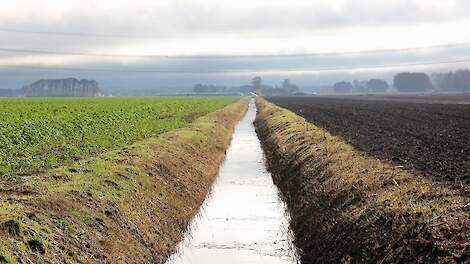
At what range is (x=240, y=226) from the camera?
22.0 meters

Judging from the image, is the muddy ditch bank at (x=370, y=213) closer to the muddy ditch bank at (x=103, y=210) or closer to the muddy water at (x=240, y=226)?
the muddy water at (x=240, y=226)

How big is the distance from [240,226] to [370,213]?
740 cm

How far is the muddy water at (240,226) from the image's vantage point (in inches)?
719

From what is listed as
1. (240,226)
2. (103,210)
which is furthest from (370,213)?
(103,210)

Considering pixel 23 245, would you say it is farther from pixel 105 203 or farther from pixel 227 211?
pixel 227 211

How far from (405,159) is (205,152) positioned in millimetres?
16253

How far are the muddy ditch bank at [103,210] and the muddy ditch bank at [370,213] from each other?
492cm

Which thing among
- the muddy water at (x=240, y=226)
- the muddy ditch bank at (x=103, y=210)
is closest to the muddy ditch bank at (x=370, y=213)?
the muddy water at (x=240, y=226)

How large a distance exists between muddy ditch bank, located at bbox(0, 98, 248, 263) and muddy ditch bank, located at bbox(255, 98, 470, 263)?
4.92m

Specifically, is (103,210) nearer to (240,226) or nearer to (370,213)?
(240,226)

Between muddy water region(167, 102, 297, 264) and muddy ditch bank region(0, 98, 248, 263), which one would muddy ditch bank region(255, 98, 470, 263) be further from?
muddy ditch bank region(0, 98, 248, 263)

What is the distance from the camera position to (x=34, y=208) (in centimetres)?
1507

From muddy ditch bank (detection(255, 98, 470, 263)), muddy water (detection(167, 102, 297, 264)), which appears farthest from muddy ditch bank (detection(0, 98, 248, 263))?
muddy ditch bank (detection(255, 98, 470, 263))

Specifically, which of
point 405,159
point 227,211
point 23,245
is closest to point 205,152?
point 227,211
